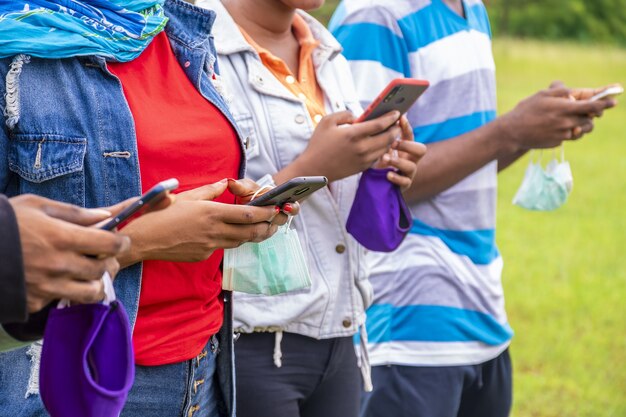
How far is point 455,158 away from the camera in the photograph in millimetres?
2824

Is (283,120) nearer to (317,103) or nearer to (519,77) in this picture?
(317,103)

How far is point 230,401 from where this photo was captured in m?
2.16

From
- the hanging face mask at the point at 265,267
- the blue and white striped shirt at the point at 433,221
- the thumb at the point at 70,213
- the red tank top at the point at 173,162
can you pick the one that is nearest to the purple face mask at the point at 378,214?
the blue and white striped shirt at the point at 433,221

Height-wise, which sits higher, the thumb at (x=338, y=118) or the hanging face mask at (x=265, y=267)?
the thumb at (x=338, y=118)

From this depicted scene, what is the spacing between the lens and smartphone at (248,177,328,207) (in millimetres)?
1845

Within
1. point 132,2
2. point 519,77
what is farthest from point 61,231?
point 519,77

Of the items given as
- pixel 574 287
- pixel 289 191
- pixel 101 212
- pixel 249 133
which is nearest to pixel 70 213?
pixel 101 212

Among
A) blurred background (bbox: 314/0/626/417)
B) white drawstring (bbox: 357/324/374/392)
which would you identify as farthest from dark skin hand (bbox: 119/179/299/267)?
blurred background (bbox: 314/0/626/417)

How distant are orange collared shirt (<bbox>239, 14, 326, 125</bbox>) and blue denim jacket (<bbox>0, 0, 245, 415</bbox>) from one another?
28.7 inches

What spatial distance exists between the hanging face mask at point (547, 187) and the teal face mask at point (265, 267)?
1346 mm

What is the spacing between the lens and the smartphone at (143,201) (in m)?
1.42

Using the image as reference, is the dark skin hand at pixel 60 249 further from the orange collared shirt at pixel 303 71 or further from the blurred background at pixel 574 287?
the blurred background at pixel 574 287

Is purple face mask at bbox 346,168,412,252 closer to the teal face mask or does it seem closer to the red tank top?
the teal face mask

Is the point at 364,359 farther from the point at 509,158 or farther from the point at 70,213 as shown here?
the point at 70,213
